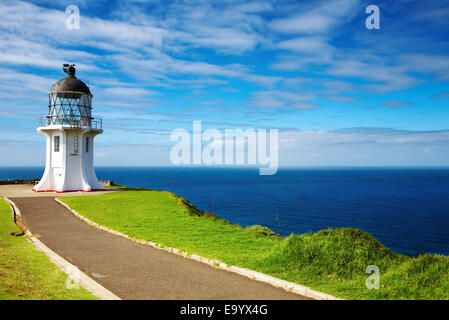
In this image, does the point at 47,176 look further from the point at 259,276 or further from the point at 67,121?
the point at 259,276

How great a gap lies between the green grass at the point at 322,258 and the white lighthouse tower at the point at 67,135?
2049cm

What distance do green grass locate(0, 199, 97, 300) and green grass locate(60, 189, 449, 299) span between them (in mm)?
4013

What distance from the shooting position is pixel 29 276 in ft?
Result: 27.6

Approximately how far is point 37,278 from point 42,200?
775 inches

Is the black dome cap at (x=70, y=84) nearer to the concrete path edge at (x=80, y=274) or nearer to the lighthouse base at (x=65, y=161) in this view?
the lighthouse base at (x=65, y=161)

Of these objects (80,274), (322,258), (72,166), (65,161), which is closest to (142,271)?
(80,274)

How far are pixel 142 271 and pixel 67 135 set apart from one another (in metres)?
28.3

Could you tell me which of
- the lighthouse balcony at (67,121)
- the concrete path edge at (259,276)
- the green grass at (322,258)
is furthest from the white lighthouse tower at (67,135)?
the concrete path edge at (259,276)

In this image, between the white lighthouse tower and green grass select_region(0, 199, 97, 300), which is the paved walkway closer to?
green grass select_region(0, 199, 97, 300)

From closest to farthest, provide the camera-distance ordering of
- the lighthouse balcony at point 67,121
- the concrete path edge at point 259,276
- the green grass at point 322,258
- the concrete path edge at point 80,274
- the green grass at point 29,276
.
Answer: the green grass at point 29,276 → the concrete path edge at point 80,274 → the concrete path edge at point 259,276 → the green grass at point 322,258 → the lighthouse balcony at point 67,121

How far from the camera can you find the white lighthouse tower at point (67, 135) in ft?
109

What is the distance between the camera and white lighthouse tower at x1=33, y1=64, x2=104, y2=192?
33188 millimetres
